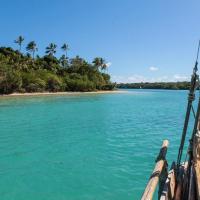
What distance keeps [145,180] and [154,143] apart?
613 centimetres

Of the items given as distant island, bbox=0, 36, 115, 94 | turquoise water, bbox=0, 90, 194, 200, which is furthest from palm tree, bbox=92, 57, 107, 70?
turquoise water, bbox=0, 90, 194, 200

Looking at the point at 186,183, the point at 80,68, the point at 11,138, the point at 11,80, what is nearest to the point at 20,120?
the point at 11,138

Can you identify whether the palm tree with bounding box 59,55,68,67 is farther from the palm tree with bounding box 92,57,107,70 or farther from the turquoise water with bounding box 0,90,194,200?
the turquoise water with bounding box 0,90,194,200

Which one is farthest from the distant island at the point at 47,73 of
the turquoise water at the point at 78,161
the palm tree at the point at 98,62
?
the turquoise water at the point at 78,161

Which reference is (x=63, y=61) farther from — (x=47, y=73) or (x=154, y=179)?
(x=154, y=179)

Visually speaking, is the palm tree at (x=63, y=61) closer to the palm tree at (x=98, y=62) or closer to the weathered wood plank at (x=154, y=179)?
the palm tree at (x=98, y=62)

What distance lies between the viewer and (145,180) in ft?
32.6

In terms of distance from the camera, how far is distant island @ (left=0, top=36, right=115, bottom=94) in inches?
2697

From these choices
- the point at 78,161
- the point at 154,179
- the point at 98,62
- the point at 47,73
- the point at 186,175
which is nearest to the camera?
the point at 154,179

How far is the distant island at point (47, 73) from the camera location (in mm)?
68500

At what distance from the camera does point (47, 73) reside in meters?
84.6

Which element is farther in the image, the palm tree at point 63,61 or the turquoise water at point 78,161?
the palm tree at point 63,61

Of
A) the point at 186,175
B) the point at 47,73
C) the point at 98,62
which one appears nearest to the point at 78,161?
the point at 186,175

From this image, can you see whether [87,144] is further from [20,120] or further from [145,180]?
[20,120]
